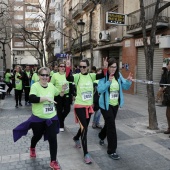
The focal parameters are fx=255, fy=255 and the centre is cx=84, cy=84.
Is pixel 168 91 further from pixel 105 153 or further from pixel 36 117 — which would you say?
pixel 36 117

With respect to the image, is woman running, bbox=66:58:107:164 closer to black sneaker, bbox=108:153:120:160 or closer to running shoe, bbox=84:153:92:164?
running shoe, bbox=84:153:92:164

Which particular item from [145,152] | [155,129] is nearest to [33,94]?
[145,152]

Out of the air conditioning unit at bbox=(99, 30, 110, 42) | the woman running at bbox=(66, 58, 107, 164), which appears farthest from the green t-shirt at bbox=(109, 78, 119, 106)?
the air conditioning unit at bbox=(99, 30, 110, 42)

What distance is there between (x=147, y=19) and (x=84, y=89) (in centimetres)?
1011

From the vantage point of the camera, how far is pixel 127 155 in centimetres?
484

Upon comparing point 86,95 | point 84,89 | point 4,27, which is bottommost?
point 86,95

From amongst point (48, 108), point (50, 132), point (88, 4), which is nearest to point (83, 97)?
point (48, 108)

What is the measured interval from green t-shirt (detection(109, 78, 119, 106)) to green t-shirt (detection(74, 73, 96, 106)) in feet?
1.30

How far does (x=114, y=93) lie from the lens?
4.71 m

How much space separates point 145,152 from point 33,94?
2.52 m

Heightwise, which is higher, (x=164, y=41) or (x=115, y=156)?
(x=164, y=41)

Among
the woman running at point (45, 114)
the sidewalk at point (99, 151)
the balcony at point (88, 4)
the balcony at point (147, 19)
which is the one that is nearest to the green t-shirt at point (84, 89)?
the woman running at point (45, 114)

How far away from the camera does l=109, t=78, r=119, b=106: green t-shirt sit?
4.68 meters

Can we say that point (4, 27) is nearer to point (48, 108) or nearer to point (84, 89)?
point (84, 89)
